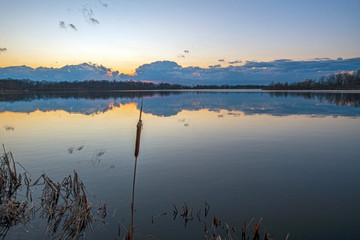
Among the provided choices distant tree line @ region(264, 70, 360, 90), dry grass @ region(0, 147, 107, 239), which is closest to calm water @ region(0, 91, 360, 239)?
dry grass @ region(0, 147, 107, 239)

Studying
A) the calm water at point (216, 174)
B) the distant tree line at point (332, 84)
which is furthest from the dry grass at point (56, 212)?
the distant tree line at point (332, 84)

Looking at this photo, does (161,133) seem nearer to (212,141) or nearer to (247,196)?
(212,141)

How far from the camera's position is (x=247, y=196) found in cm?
936

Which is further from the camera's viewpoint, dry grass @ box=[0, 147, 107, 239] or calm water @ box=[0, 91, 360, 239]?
calm water @ box=[0, 91, 360, 239]

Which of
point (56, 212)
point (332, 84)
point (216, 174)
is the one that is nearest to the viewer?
point (56, 212)

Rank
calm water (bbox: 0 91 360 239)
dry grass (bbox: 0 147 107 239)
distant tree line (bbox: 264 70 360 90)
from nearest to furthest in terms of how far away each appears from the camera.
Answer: dry grass (bbox: 0 147 107 239)
calm water (bbox: 0 91 360 239)
distant tree line (bbox: 264 70 360 90)

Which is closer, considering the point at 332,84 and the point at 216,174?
the point at 216,174

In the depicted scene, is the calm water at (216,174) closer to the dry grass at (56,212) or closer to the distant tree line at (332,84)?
the dry grass at (56,212)

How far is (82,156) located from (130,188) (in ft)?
19.6

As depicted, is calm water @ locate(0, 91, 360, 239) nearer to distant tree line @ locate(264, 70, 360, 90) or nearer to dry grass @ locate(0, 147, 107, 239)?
dry grass @ locate(0, 147, 107, 239)

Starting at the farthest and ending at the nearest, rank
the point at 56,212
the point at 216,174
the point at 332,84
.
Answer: the point at 332,84
the point at 216,174
the point at 56,212

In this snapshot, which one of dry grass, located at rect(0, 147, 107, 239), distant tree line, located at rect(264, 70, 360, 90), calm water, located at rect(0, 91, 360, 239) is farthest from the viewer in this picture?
distant tree line, located at rect(264, 70, 360, 90)

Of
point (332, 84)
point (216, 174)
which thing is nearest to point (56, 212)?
point (216, 174)

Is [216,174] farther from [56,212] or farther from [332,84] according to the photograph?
[332,84]
